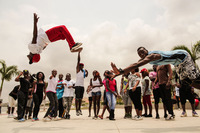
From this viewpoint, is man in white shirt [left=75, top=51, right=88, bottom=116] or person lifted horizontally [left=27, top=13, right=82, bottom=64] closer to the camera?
person lifted horizontally [left=27, top=13, right=82, bottom=64]

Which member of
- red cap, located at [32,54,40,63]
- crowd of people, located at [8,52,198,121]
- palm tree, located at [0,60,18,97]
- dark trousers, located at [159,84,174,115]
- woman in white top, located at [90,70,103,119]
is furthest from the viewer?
palm tree, located at [0,60,18,97]

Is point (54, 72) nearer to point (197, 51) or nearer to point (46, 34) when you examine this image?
point (46, 34)

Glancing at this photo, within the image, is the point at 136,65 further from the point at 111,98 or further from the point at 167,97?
the point at 111,98

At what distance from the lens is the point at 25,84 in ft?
18.8

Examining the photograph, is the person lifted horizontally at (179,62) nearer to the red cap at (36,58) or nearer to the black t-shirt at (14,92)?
the red cap at (36,58)

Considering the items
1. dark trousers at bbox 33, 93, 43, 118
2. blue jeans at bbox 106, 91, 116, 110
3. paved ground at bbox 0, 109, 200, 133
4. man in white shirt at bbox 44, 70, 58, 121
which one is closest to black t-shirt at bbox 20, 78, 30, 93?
dark trousers at bbox 33, 93, 43, 118

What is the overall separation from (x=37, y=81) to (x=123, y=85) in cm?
371

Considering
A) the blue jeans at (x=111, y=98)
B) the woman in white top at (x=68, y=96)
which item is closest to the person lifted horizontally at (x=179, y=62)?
the blue jeans at (x=111, y=98)

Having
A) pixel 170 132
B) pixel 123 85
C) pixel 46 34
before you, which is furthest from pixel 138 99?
pixel 46 34

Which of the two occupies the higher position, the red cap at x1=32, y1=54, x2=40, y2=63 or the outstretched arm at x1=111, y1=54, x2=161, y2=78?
the red cap at x1=32, y1=54, x2=40, y2=63

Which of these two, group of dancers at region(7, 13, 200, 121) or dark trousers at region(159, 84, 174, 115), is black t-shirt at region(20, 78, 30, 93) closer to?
group of dancers at region(7, 13, 200, 121)

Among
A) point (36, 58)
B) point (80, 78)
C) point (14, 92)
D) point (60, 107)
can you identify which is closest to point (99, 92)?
point (80, 78)

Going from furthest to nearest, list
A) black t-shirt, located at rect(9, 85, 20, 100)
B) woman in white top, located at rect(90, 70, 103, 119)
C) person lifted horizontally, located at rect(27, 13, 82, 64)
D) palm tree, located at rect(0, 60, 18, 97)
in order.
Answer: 1. palm tree, located at rect(0, 60, 18, 97)
2. black t-shirt, located at rect(9, 85, 20, 100)
3. woman in white top, located at rect(90, 70, 103, 119)
4. person lifted horizontally, located at rect(27, 13, 82, 64)

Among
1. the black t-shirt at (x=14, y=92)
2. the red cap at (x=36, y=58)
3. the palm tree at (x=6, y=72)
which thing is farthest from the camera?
the palm tree at (x=6, y=72)
